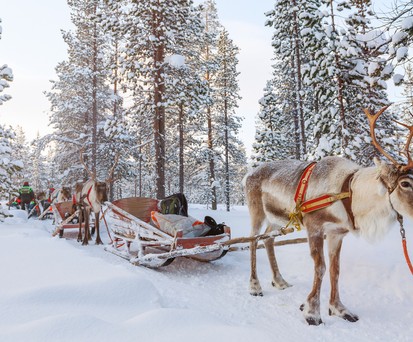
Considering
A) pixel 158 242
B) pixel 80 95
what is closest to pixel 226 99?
pixel 80 95

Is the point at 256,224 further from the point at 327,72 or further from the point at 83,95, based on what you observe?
the point at 83,95

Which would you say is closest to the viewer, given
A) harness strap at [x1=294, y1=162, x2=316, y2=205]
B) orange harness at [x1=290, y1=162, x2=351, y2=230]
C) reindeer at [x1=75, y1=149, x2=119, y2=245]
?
orange harness at [x1=290, y1=162, x2=351, y2=230]

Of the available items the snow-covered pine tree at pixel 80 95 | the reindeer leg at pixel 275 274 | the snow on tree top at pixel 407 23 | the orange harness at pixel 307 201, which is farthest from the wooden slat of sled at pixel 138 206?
the snow-covered pine tree at pixel 80 95

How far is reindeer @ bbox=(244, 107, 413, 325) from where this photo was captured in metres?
3.55

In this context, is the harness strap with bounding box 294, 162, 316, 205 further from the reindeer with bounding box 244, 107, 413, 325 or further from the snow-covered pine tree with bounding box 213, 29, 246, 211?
the snow-covered pine tree with bounding box 213, 29, 246, 211

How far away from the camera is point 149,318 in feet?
10.4

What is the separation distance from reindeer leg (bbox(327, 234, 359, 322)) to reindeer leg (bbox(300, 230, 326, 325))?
0.93ft

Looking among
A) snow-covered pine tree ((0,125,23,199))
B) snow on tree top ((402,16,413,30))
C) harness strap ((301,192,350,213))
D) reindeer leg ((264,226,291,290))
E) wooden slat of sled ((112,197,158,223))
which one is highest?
snow on tree top ((402,16,413,30))

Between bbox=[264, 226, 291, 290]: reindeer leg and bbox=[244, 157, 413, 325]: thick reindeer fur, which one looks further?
bbox=[264, 226, 291, 290]: reindeer leg

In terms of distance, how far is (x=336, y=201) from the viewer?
407 centimetres

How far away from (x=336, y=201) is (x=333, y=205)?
62 millimetres

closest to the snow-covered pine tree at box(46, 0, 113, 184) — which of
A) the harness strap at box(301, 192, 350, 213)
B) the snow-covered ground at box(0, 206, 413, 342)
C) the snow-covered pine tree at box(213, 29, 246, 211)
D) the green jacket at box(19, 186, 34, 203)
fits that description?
the green jacket at box(19, 186, 34, 203)

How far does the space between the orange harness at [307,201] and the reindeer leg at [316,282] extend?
303 mm

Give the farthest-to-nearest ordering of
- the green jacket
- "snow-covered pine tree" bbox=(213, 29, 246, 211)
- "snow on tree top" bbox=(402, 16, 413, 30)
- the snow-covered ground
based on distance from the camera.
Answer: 1. "snow-covered pine tree" bbox=(213, 29, 246, 211)
2. the green jacket
3. "snow on tree top" bbox=(402, 16, 413, 30)
4. the snow-covered ground
